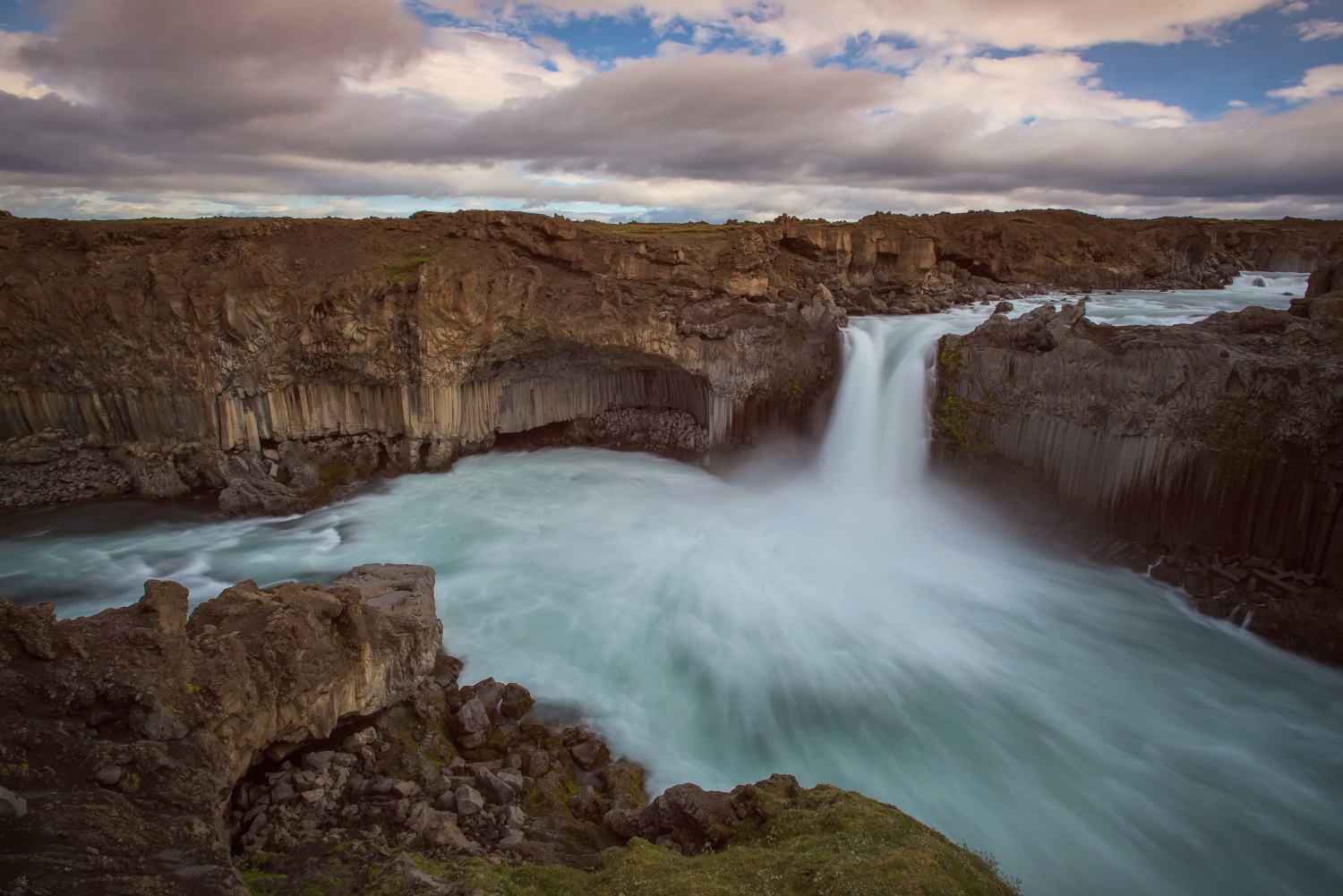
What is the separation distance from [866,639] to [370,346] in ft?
56.9

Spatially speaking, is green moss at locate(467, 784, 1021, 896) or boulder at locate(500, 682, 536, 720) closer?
green moss at locate(467, 784, 1021, 896)

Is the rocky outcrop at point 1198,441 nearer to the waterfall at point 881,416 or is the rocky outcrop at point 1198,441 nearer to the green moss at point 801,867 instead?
the waterfall at point 881,416

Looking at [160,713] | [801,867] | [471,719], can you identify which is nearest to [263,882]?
[160,713]

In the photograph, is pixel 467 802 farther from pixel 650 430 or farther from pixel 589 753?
pixel 650 430

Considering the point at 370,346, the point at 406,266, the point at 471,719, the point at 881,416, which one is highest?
the point at 406,266

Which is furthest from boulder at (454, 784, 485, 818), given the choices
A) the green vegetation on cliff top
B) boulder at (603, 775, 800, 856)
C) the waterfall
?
the waterfall

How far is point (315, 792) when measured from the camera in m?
7.84

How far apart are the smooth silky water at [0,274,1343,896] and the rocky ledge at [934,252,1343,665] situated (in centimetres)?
105

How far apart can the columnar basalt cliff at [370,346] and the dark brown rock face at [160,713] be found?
12.6m

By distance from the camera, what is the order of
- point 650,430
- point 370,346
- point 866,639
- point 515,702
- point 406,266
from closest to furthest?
point 515,702 < point 866,639 < point 370,346 < point 406,266 < point 650,430

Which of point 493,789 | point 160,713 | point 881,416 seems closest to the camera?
point 160,713

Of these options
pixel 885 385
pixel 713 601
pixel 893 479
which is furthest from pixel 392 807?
pixel 885 385

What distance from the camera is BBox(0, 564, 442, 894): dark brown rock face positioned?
529cm

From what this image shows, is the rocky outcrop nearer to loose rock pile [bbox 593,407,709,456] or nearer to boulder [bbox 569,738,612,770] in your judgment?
loose rock pile [bbox 593,407,709,456]
